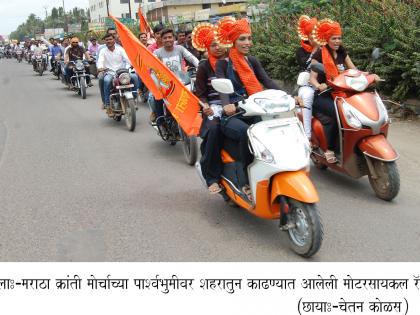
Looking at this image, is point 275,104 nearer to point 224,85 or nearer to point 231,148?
point 224,85

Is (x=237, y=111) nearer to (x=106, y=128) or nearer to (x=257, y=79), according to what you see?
(x=257, y=79)

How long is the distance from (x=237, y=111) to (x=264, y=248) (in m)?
1.22

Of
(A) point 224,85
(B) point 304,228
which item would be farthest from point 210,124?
(B) point 304,228

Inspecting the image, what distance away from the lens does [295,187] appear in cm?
371

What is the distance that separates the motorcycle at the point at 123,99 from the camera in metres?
9.29

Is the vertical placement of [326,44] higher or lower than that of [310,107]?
higher

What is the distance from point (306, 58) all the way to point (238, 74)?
2579 millimetres

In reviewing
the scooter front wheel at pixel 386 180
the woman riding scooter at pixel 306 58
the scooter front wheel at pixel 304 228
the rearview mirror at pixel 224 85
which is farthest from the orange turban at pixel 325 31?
the scooter front wheel at pixel 304 228

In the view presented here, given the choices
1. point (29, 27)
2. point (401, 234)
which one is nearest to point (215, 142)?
point (401, 234)

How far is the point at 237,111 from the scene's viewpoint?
450 cm

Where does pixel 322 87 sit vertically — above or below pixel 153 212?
above

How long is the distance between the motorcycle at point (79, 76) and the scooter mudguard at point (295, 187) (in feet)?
37.8

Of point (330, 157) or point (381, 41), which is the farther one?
point (381, 41)

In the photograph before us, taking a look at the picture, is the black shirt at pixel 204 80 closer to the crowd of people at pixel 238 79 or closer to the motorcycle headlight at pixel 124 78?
the crowd of people at pixel 238 79
